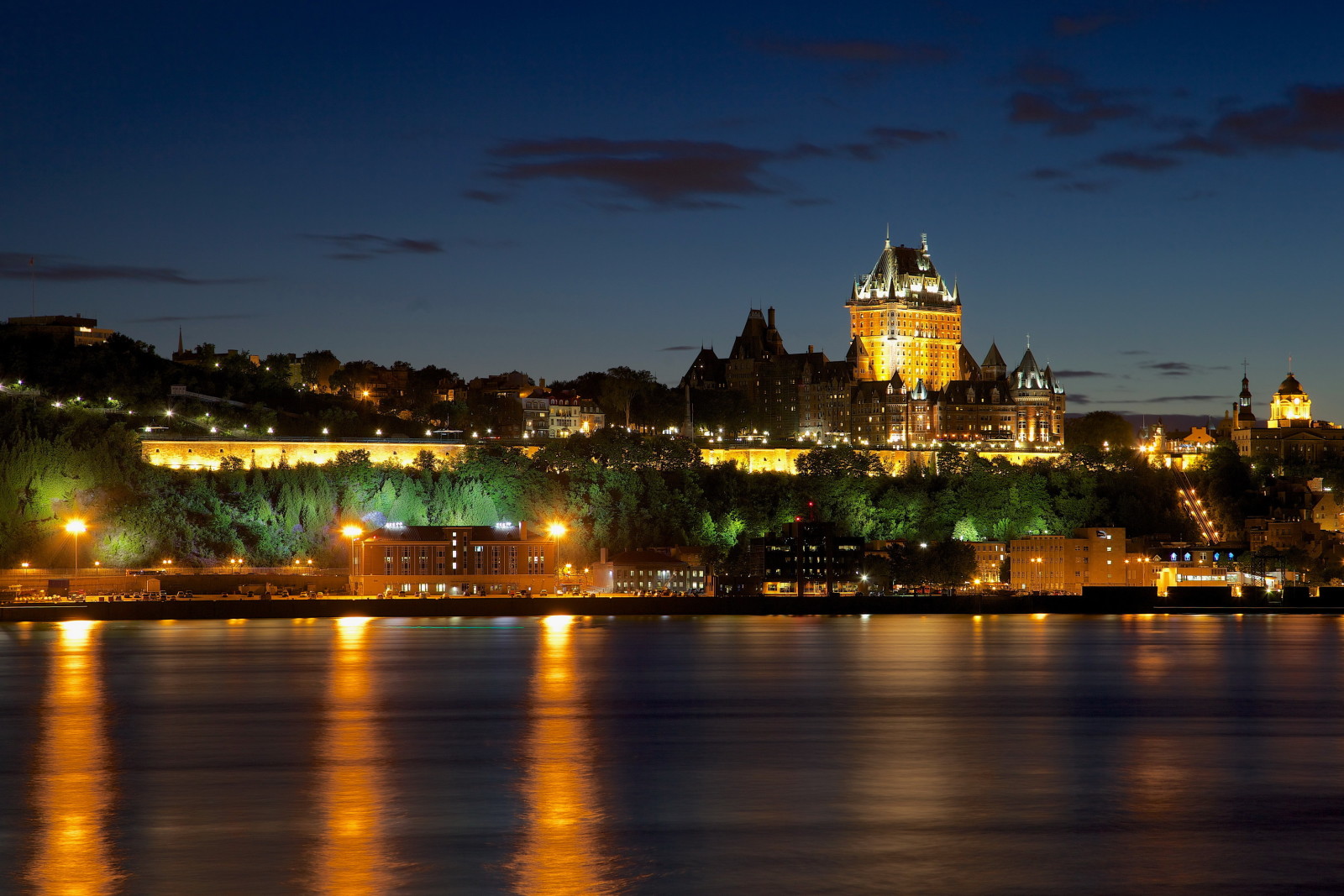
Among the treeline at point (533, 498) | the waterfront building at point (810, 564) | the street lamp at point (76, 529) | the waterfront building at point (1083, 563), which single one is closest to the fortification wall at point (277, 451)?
the treeline at point (533, 498)

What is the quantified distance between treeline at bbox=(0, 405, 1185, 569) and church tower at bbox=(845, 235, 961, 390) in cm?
4293

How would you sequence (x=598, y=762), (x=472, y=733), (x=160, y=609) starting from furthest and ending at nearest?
(x=160, y=609), (x=472, y=733), (x=598, y=762)

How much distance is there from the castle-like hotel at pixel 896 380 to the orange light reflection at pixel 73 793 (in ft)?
279

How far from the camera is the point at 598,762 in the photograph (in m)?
27.9

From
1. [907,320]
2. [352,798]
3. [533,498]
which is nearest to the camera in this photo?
[352,798]

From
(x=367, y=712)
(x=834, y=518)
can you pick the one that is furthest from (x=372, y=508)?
(x=367, y=712)

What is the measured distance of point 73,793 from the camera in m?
24.4

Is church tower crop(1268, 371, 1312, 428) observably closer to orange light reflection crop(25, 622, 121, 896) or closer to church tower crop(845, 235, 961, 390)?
church tower crop(845, 235, 961, 390)

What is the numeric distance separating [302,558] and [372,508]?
5248mm

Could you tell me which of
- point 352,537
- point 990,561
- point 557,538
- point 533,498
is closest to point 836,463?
point 990,561

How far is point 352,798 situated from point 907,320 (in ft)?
416

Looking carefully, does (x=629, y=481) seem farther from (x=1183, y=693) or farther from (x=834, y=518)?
(x=1183, y=693)

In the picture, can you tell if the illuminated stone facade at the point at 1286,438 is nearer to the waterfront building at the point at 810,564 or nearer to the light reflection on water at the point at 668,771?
the waterfront building at the point at 810,564

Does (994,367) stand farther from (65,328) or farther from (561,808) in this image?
(561,808)
